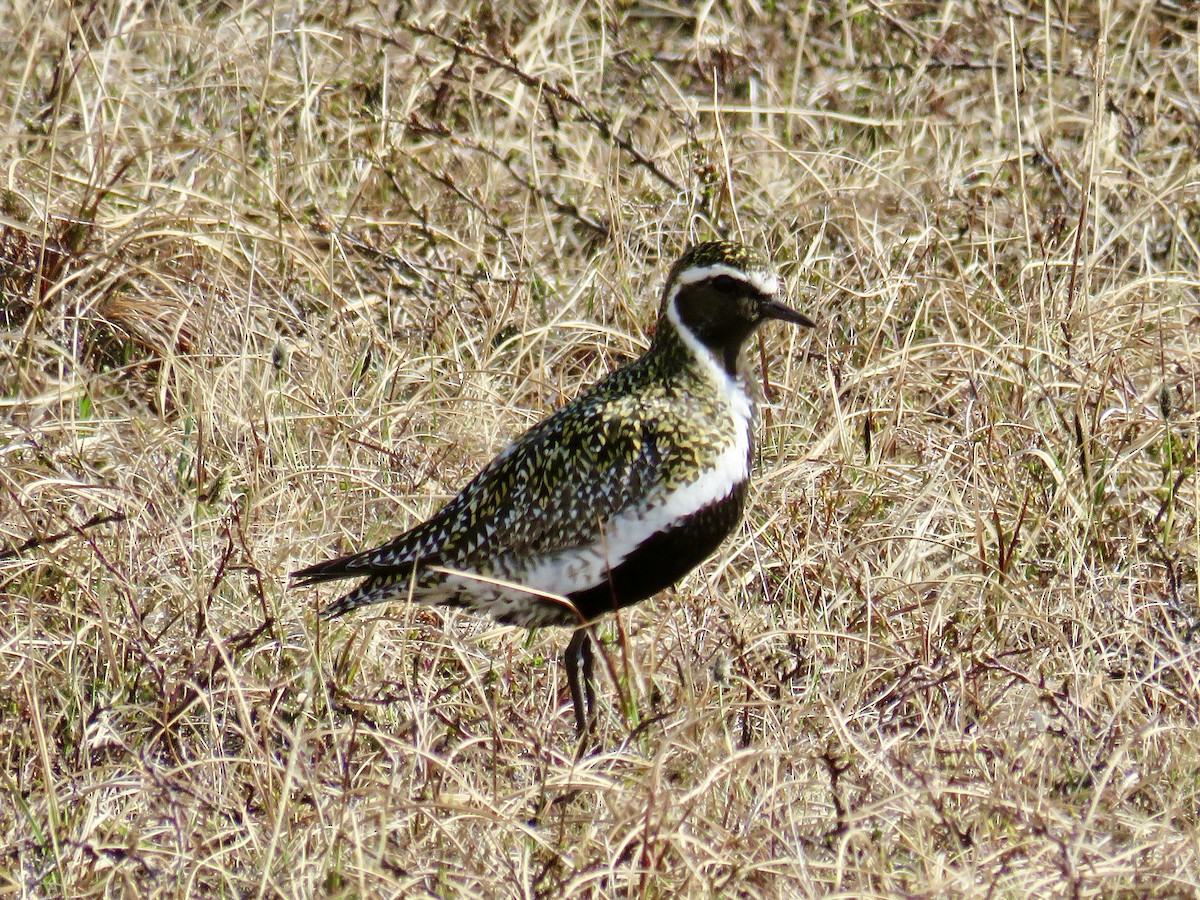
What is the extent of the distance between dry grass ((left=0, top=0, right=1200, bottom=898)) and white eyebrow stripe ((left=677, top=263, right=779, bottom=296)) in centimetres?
90

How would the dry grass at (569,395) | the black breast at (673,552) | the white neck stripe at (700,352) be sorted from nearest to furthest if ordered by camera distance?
the dry grass at (569,395), the black breast at (673,552), the white neck stripe at (700,352)

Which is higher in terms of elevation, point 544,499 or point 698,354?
point 698,354

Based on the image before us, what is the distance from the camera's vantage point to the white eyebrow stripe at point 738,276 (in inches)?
190

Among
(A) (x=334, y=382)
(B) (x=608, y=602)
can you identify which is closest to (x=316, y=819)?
(B) (x=608, y=602)

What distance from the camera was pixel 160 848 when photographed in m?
3.91

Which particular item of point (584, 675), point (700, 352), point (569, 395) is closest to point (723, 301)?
point (700, 352)

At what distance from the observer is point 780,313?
15.8ft

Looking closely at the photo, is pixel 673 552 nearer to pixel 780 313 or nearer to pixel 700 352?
pixel 700 352

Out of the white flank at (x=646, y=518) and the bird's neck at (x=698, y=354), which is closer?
the white flank at (x=646, y=518)

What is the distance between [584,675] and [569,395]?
1588mm

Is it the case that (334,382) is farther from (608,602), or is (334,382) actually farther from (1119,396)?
(1119,396)

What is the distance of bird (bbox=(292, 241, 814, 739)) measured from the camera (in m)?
4.68

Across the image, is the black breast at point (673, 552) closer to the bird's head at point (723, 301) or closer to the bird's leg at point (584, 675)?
the bird's leg at point (584, 675)

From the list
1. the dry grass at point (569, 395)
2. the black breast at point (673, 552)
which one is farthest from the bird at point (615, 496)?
the dry grass at point (569, 395)
